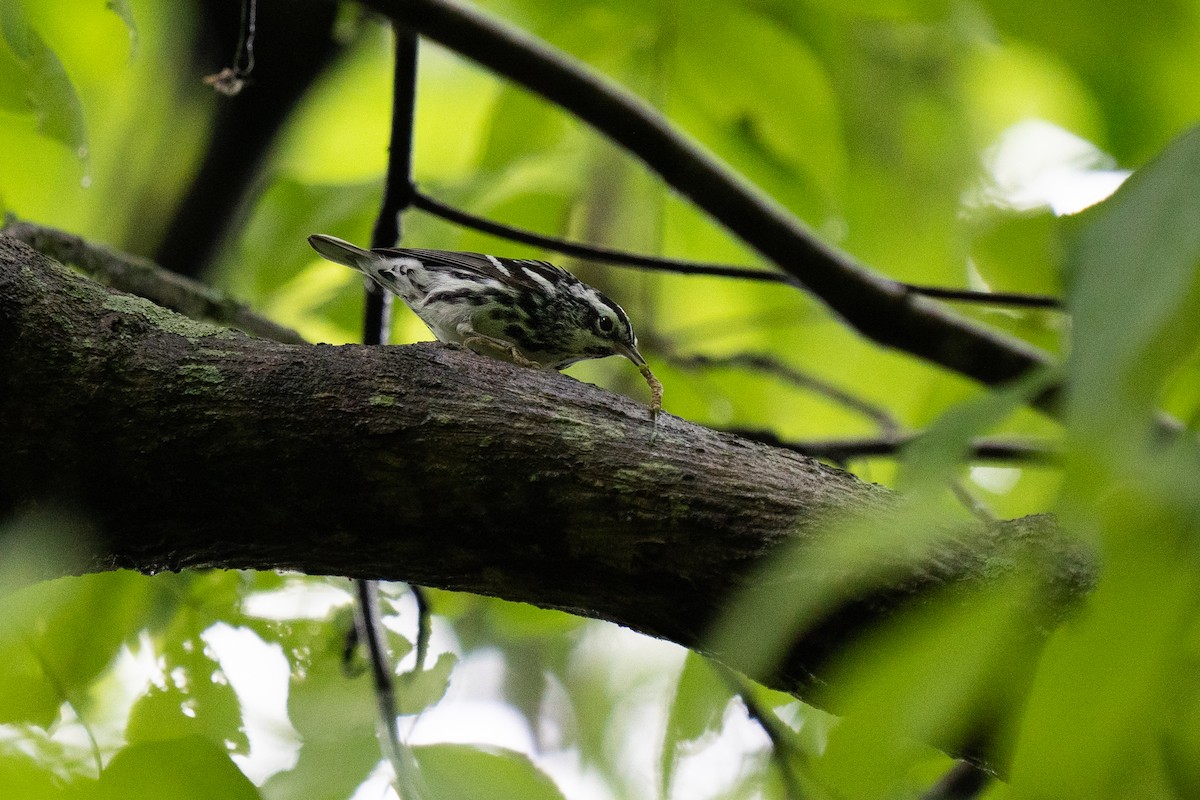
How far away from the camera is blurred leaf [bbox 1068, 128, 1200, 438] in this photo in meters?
0.48

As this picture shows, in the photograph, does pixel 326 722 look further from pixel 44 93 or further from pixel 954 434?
pixel 954 434

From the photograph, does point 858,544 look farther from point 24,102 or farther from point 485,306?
point 485,306

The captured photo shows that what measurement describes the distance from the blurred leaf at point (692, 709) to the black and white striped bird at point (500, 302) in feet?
3.81

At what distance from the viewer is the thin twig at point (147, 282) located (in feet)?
8.70

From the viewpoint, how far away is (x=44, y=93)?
68.8 inches

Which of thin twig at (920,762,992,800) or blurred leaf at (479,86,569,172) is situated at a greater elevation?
blurred leaf at (479,86,569,172)

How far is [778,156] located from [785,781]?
147 cm

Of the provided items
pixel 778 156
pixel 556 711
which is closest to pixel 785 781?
pixel 778 156

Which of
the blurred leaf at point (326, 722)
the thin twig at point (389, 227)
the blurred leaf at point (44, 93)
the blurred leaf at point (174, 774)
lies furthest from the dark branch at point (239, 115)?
the blurred leaf at point (174, 774)

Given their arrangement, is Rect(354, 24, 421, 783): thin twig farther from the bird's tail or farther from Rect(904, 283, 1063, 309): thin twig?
Rect(904, 283, 1063, 309): thin twig

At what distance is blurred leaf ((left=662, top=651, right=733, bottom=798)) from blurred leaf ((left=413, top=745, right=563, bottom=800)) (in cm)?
28

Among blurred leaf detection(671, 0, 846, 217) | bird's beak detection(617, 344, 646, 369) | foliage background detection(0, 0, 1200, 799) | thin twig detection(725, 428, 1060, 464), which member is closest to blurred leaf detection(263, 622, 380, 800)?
foliage background detection(0, 0, 1200, 799)

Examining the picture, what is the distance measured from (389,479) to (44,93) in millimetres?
880

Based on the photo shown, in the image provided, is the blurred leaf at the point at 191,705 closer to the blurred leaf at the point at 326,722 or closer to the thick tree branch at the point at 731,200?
the blurred leaf at the point at 326,722
